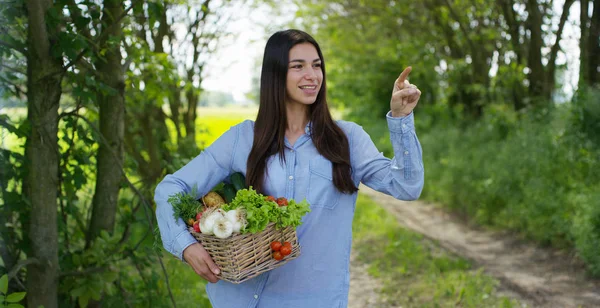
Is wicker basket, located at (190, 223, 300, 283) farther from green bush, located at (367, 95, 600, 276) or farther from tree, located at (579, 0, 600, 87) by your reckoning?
tree, located at (579, 0, 600, 87)

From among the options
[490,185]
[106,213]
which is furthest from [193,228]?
[490,185]

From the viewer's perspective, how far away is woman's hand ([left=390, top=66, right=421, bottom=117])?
88.4 inches

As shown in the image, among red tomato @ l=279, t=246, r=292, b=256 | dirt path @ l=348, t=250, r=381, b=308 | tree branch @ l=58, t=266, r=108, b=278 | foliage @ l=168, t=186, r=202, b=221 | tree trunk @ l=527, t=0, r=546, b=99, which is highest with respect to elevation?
tree trunk @ l=527, t=0, r=546, b=99

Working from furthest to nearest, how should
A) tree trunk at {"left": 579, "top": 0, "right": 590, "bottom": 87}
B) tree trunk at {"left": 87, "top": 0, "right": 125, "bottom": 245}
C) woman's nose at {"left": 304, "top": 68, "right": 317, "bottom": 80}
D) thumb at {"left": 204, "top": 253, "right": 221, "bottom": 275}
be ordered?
tree trunk at {"left": 579, "top": 0, "right": 590, "bottom": 87}, tree trunk at {"left": 87, "top": 0, "right": 125, "bottom": 245}, woman's nose at {"left": 304, "top": 68, "right": 317, "bottom": 80}, thumb at {"left": 204, "top": 253, "right": 221, "bottom": 275}

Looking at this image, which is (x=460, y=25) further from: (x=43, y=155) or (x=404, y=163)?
(x=404, y=163)

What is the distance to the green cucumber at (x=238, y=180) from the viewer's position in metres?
2.47

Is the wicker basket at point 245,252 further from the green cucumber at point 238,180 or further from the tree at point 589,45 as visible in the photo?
the tree at point 589,45

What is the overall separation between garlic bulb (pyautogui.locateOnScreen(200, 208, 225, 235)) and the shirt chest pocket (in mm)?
444

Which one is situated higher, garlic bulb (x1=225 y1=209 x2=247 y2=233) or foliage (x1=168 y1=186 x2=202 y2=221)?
garlic bulb (x1=225 y1=209 x2=247 y2=233)

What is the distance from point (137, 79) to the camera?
446 centimetres

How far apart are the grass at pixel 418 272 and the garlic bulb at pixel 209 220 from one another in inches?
154

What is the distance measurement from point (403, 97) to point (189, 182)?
89 centimetres

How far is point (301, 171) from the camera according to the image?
248cm

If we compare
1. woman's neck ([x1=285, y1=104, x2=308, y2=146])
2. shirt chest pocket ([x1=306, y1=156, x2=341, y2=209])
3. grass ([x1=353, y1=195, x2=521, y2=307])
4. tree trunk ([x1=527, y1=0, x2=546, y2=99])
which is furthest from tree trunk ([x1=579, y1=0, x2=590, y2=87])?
shirt chest pocket ([x1=306, y1=156, x2=341, y2=209])
